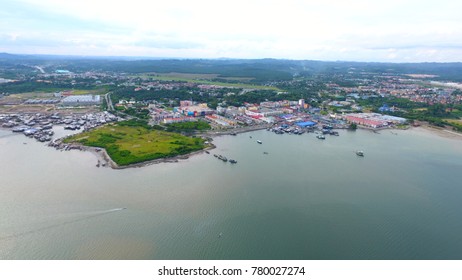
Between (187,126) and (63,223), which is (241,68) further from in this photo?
(63,223)

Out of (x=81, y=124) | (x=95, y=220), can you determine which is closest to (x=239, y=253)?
(x=95, y=220)

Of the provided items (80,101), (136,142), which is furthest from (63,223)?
(80,101)

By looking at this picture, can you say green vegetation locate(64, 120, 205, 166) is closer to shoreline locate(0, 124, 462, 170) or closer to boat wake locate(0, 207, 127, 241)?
shoreline locate(0, 124, 462, 170)

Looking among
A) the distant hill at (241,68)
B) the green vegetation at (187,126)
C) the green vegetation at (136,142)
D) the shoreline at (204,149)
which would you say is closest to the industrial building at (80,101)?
the shoreline at (204,149)

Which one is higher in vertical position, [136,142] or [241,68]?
[241,68]

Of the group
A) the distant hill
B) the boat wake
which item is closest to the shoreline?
the boat wake
